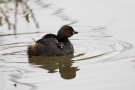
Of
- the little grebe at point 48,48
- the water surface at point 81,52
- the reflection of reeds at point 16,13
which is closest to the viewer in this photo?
the water surface at point 81,52

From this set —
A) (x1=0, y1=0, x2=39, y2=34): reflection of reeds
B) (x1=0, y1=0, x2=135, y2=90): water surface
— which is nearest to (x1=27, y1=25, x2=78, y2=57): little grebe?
Answer: (x1=0, y1=0, x2=135, y2=90): water surface

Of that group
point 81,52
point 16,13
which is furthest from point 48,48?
point 16,13

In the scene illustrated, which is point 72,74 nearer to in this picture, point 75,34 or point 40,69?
point 40,69

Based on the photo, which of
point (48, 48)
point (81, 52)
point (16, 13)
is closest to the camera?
point (48, 48)

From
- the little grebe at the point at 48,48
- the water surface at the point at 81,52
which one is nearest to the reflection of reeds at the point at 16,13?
the water surface at the point at 81,52

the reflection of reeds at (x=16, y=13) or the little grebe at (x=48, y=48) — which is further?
the reflection of reeds at (x=16, y=13)

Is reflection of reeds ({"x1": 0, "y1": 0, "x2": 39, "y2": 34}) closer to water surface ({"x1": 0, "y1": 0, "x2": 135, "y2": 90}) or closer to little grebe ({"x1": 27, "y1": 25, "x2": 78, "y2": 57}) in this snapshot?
water surface ({"x1": 0, "y1": 0, "x2": 135, "y2": 90})

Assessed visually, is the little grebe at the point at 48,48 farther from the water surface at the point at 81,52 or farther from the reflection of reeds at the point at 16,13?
the reflection of reeds at the point at 16,13

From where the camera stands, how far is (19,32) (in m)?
10.4

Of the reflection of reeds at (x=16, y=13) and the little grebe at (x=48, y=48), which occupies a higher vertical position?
the reflection of reeds at (x=16, y=13)

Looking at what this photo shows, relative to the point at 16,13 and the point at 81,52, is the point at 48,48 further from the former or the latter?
the point at 16,13

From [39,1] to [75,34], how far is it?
2.56 metres

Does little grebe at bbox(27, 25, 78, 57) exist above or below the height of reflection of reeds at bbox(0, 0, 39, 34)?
below

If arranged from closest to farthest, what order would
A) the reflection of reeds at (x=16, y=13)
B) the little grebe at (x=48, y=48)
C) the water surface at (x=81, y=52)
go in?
1. the water surface at (x=81, y=52)
2. the little grebe at (x=48, y=48)
3. the reflection of reeds at (x=16, y=13)
